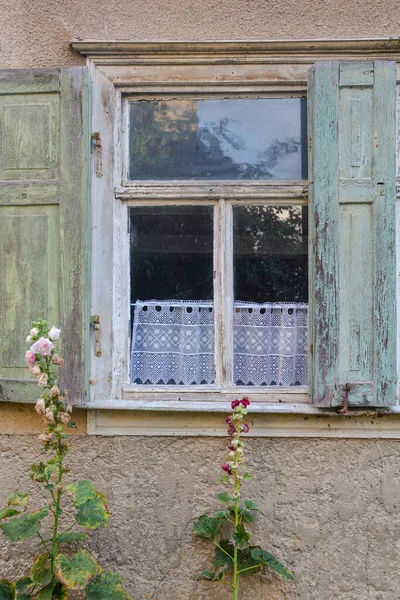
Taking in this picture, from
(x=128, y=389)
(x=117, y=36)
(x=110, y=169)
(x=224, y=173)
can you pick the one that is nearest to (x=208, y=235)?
(x=224, y=173)

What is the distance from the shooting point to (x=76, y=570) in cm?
239

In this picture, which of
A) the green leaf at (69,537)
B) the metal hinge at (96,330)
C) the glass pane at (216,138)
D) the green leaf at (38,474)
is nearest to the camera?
the green leaf at (38,474)

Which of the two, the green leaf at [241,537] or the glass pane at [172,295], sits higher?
the glass pane at [172,295]

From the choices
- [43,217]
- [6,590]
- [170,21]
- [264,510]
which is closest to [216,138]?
[170,21]

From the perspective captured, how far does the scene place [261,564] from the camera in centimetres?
265

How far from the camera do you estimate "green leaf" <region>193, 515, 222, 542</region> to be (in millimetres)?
2707

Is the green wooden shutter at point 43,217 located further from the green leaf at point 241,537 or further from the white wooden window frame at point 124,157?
the green leaf at point 241,537

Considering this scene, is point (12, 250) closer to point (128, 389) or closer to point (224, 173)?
point (128, 389)

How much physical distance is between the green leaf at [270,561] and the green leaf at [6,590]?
1.00 meters

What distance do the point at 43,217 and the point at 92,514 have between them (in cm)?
132

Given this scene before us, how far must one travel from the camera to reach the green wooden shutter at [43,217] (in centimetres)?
281

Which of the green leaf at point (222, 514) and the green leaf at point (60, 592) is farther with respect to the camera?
the green leaf at point (222, 514)

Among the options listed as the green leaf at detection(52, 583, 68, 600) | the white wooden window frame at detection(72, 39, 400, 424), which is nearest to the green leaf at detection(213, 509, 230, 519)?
the white wooden window frame at detection(72, 39, 400, 424)

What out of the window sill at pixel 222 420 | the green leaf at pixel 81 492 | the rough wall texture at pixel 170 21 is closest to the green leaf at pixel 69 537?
the green leaf at pixel 81 492
